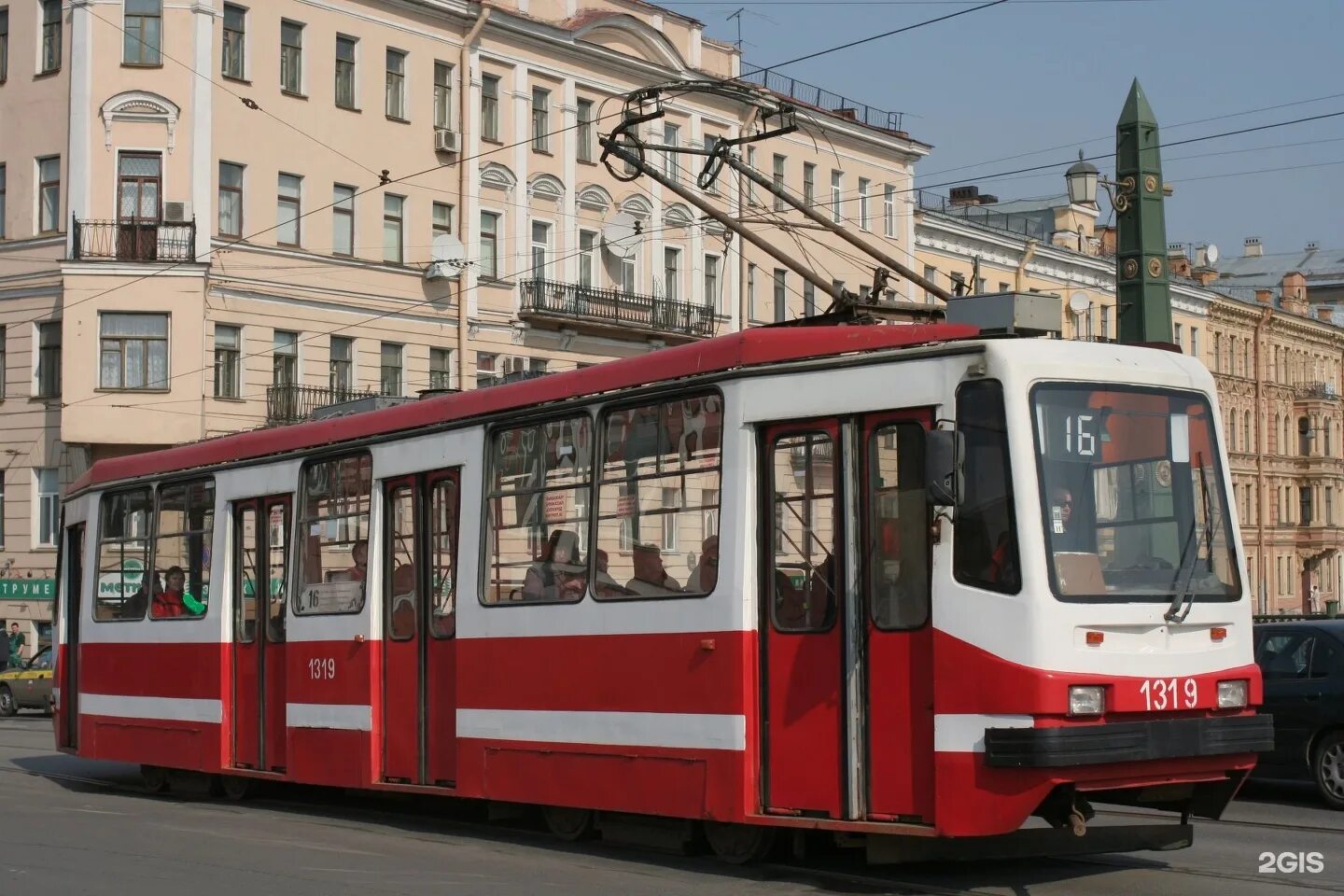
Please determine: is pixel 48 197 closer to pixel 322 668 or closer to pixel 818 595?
pixel 322 668

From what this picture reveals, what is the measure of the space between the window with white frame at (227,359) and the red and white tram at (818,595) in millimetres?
25612

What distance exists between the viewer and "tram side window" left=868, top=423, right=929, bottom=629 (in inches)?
382

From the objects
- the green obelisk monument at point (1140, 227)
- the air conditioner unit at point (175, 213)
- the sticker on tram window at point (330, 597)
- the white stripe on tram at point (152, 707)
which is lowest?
the white stripe on tram at point (152, 707)

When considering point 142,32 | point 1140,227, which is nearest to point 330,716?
point 1140,227

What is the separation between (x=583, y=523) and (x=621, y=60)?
37.4 metres

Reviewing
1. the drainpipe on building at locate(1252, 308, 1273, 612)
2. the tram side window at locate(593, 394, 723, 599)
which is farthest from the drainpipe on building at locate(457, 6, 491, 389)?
the drainpipe on building at locate(1252, 308, 1273, 612)

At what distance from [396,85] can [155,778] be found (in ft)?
91.3

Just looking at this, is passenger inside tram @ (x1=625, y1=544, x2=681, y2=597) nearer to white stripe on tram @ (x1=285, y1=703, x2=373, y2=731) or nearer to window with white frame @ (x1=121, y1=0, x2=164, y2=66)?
white stripe on tram @ (x1=285, y1=703, x2=373, y2=731)

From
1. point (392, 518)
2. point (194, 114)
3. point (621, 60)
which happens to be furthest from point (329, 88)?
point (392, 518)

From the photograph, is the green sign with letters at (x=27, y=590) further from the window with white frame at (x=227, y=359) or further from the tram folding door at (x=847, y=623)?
the tram folding door at (x=847, y=623)

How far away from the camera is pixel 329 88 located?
4094cm

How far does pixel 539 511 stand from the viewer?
11992mm

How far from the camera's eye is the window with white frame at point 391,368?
139 ft

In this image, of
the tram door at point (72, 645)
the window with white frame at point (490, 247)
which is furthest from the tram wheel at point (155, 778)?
the window with white frame at point (490, 247)
